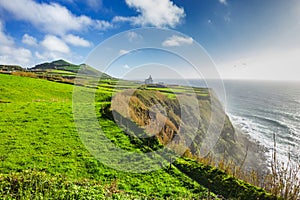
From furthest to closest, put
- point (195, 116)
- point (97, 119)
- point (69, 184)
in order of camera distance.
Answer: point (195, 116) → point (97, 119) → point (69, 184)

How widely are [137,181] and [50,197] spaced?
2.82m

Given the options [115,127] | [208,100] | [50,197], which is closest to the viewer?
[50,197]

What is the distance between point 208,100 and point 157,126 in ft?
113

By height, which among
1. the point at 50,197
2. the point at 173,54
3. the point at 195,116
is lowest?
the point at 195,116

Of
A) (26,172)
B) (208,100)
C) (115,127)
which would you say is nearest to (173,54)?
(115,127)

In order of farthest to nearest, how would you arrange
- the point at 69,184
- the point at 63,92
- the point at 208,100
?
the point at 208,100 → the point at 63,92 → the point at 69,184

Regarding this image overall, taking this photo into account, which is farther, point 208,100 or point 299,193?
point 208,100

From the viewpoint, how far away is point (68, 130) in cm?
1073

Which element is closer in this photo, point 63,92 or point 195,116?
point 63,92

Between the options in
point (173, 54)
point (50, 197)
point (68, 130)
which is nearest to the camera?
point (50, 197)

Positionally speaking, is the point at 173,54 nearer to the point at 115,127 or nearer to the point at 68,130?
the point at 115,127

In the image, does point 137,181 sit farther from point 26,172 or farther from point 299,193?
point 299,193

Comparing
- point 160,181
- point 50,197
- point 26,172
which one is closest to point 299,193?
point 160,181

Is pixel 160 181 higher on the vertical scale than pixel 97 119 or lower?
lower
